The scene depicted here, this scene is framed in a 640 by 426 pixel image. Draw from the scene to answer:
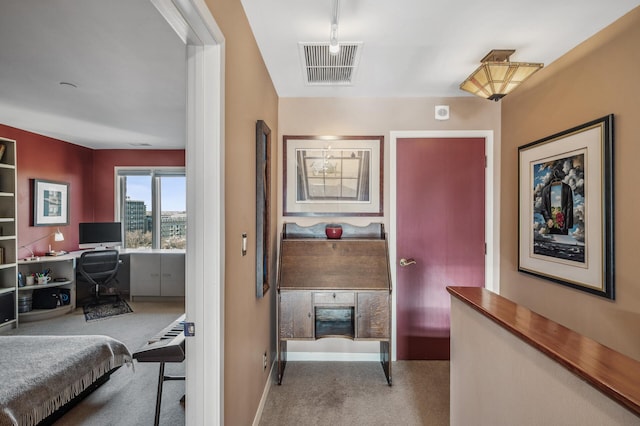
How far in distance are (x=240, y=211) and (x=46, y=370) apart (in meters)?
1.62

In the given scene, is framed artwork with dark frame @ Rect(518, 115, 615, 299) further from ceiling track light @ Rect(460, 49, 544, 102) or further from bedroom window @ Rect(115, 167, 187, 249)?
bedroom window @ Rect(115, 167, 187, 249)

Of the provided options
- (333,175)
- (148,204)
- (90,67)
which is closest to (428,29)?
(333,175)

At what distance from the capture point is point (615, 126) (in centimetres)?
181

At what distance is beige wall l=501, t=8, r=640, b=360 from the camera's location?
1707 mm

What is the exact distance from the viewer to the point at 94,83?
106 inches

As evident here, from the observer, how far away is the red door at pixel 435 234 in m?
2.97

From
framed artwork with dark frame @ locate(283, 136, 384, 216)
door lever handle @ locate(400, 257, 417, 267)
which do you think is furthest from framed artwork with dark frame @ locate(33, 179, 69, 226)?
door lever handle @ locate(400, 257, 417, 267)

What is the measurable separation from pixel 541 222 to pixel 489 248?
2.13 ft

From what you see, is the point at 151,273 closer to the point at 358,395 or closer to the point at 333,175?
the point at 333,175

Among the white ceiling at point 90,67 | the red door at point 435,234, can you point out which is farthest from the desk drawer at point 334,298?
the white ceiling at point 90,67

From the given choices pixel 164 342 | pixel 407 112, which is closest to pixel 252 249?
pixel 164 342

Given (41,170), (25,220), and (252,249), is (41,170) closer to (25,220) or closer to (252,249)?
(25,220)

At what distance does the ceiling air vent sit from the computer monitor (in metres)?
4.27

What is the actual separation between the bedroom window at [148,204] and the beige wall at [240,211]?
3.79m
